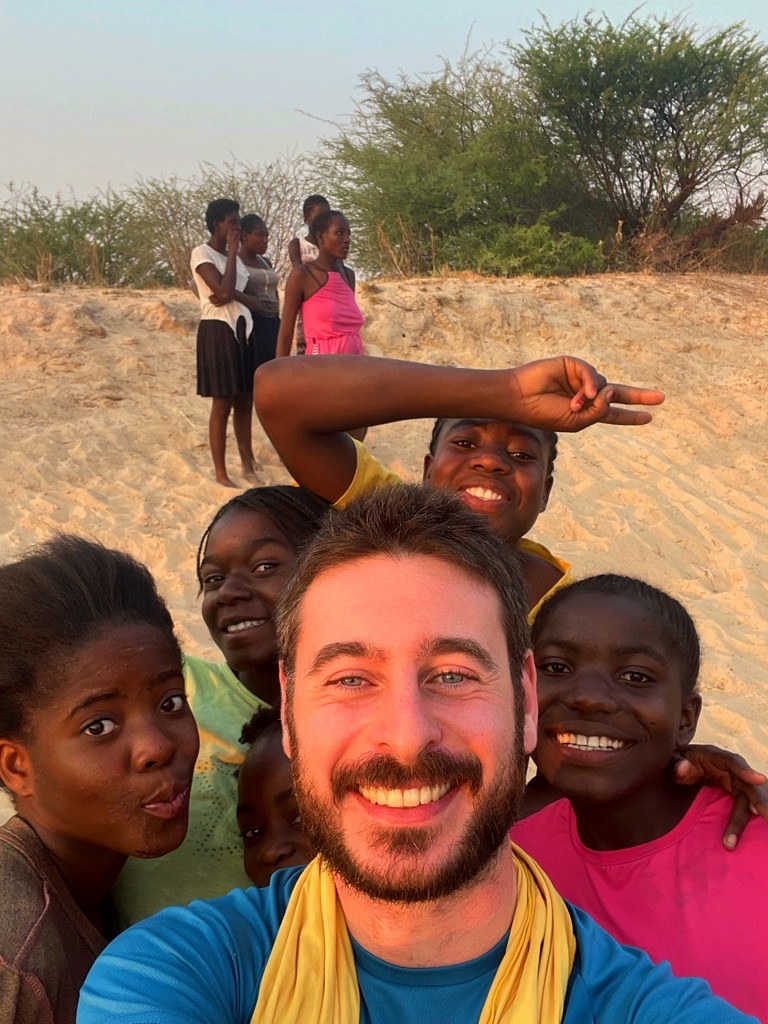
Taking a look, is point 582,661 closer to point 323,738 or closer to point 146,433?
point 323,738

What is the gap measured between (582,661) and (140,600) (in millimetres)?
1017

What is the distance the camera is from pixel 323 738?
138 centimetres

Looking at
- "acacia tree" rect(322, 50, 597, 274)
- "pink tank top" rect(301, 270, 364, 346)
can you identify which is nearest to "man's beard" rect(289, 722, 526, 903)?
"pink tank top" rect(301, 270, 364, 346)

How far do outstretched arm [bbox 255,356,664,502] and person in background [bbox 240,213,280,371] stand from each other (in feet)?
15.7

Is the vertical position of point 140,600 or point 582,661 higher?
point 140,600

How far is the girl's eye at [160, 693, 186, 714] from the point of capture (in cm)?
191

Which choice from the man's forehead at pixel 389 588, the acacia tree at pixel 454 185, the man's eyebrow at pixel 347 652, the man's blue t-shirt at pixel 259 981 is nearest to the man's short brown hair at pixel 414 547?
the man's forehead at pixel 389 588

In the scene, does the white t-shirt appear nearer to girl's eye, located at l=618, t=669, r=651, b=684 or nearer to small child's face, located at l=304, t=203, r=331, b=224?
small child's face, located at l=304, t=203, r=331, b=224

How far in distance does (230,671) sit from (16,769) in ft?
2.99

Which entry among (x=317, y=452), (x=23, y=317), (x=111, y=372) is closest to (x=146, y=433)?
(x=111, y=372)

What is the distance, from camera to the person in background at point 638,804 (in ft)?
5.92

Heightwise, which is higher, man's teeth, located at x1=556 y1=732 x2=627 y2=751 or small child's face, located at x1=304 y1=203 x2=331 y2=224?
small child's face, located at x1=304 y1=203 x2=331 y2=224

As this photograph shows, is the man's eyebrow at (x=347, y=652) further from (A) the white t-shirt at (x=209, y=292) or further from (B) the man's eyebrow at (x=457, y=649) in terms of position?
(A) the white t-shirt at (x=209, y=292)

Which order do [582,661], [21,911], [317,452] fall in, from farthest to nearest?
[317,452], [582,661], [21,911]
